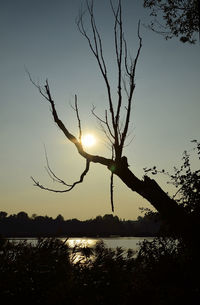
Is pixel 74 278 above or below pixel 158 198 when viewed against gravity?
below

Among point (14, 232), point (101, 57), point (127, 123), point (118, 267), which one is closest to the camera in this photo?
point (127, 123)

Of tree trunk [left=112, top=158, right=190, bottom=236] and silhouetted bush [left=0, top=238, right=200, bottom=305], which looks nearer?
tree trunk [left=112, top=158, right=190, bottom=236]

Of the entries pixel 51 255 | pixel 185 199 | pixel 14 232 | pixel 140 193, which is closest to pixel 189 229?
pixel 140 193

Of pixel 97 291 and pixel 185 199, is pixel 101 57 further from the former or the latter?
pixel 185 199

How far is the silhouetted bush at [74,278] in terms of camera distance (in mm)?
6633

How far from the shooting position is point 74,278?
7488mm

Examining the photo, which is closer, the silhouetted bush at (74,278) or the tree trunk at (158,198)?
the tree trunk at (158,198)

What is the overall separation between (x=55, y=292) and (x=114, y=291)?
63.6 inches

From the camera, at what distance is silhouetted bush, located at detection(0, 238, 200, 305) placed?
6.63m

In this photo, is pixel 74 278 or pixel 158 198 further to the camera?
pixel 74 278

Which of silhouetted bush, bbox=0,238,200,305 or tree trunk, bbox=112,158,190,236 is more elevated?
tree trunk, bbox=112,158,190,236

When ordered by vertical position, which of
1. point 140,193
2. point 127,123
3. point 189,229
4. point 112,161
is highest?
point 127,123

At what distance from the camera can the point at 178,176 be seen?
44.9ft

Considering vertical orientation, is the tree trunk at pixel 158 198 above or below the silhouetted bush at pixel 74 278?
above
